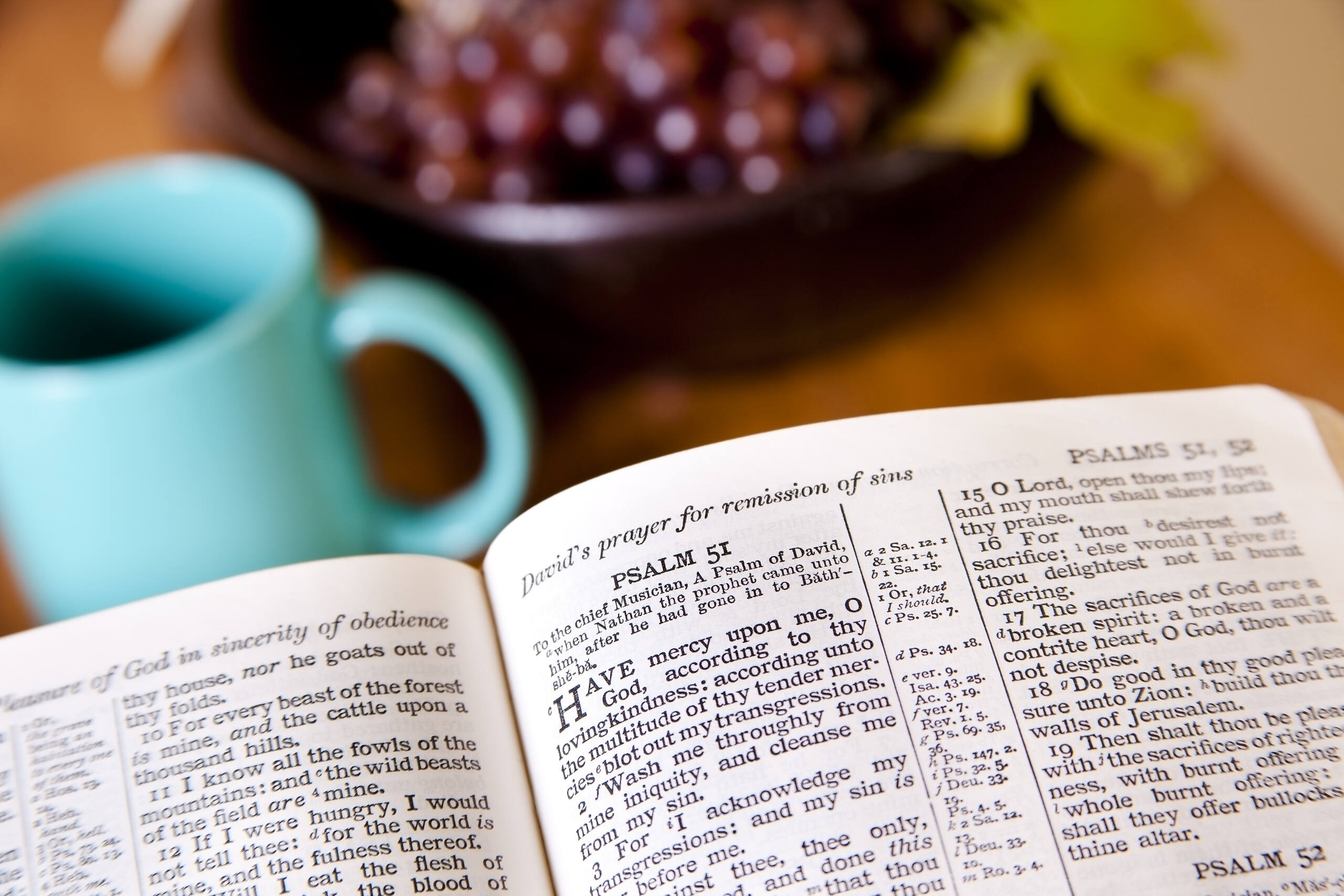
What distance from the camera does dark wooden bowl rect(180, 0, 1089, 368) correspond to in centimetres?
34

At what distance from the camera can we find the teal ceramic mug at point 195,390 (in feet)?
0.92

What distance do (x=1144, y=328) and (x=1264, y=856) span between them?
27cm

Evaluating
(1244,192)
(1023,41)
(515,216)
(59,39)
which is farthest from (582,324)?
(59,39)

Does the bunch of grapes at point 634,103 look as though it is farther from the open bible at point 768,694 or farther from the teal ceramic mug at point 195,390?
the open bible at point 768,694

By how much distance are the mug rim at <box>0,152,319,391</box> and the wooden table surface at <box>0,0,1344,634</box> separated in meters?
0.07

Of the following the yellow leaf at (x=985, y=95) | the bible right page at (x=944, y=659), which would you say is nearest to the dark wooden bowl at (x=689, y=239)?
the yellow leaf at (x=985, y=95)

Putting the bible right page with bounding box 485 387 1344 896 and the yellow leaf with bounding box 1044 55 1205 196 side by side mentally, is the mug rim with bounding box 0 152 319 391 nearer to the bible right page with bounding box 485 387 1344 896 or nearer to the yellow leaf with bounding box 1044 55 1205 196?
Answer: the bible right page with bounding box 485 387 1344 896

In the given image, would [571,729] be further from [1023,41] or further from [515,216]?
[1023,41]

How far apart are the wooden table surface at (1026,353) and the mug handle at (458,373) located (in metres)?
0.05

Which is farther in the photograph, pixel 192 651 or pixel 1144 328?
pixel 1144 328

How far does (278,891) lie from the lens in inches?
8.0

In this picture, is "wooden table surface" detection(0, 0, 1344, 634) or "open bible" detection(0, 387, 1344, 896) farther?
"wooden table surface" detection(0, 0, 1344, 634)

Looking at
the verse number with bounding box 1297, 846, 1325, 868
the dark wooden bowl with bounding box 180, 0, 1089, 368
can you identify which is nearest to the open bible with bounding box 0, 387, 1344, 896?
the verse number with bounding box 1297, 846, 1325, 868

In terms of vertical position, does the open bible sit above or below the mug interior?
below
